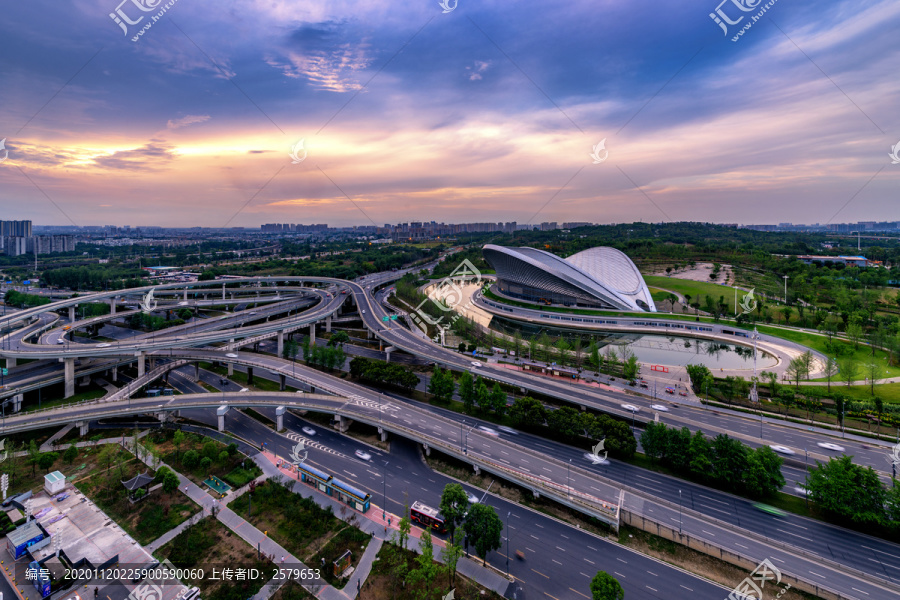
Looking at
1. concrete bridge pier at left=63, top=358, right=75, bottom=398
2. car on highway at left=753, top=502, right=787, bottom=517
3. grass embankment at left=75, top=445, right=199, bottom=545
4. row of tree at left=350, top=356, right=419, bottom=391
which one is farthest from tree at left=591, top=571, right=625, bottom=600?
concrete bridge pier at left=63, top=358, right=75, bottom=398

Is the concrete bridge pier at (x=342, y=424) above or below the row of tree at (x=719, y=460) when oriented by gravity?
below

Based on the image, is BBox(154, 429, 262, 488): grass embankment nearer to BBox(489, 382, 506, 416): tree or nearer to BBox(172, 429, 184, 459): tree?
BBox(172, 429, 184, 459): tree

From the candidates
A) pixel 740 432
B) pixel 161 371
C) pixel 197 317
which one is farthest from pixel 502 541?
pixel 197 317

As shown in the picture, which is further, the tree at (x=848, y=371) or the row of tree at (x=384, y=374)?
the row of tree at (x=384, y=374)

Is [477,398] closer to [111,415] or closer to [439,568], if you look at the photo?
[439,568]

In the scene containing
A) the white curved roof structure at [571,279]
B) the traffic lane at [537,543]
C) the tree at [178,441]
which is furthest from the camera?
the white curved roof structure at [571,279]

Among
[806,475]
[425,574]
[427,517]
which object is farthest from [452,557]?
[806,475]

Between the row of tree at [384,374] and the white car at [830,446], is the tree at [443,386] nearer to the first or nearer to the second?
the row of tree at [384,374]

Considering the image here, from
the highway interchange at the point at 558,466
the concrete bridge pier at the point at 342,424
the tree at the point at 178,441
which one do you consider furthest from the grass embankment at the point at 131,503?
the concrete bridge pier at the point at 342,424
